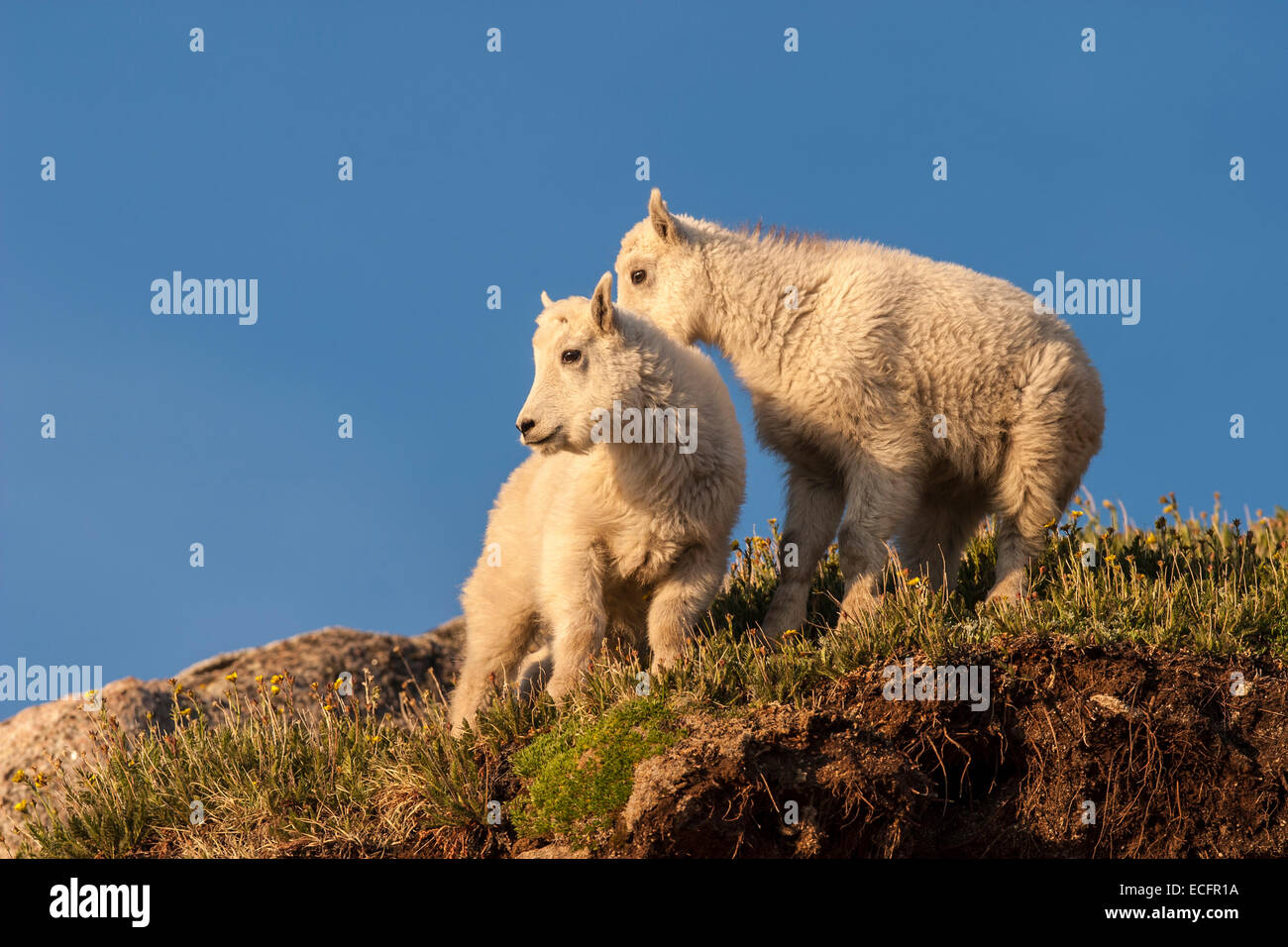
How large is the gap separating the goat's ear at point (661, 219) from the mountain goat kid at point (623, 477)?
1.72 m

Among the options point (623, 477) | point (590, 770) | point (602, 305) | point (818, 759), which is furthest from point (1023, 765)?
point (602, 305)

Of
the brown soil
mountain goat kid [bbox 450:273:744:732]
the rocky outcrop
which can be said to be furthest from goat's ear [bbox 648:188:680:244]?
the rocky outcrop

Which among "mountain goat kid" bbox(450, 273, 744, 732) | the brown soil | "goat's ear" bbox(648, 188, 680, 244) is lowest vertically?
the brown soil

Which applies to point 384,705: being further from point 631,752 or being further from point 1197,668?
point 1197,668

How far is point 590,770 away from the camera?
25.1 feet

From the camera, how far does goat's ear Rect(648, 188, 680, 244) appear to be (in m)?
10.6

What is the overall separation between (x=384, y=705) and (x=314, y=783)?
248 inches

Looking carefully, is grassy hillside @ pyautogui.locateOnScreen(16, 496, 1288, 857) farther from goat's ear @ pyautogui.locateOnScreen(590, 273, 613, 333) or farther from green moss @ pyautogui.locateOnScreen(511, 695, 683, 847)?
goat's ear @ pyautogui.locateOnScreen(590, 273, 613, 333)

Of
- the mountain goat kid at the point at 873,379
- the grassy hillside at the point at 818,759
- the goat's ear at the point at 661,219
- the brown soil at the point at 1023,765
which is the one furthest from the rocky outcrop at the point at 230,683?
the brown soil at the point at 1023,765

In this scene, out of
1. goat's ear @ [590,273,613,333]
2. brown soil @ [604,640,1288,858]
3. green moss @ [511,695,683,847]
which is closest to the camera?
brown soil @ [604,640,1288,858]

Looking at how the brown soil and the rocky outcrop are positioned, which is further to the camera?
the rocky outcrop

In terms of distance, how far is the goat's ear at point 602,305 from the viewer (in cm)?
846

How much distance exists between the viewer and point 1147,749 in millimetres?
8117

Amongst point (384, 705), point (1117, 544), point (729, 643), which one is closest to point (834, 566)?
point (1117, 544)
